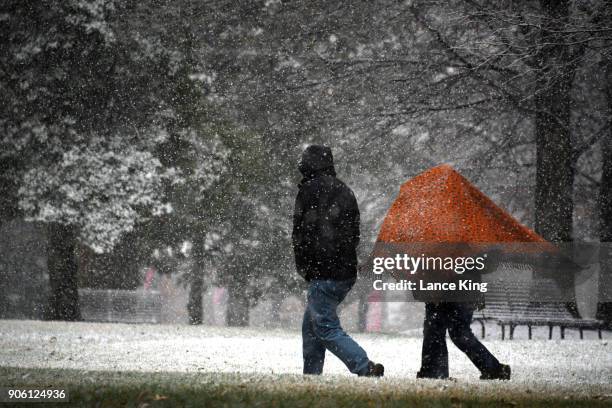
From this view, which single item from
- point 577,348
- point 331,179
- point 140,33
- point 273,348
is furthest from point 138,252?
point 331,179

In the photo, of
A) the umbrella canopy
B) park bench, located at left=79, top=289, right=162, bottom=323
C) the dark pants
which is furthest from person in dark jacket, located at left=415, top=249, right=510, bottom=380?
park bench, located at left=79, top=289, right=162, bottom=323

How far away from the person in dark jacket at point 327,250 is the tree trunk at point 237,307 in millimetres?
22001

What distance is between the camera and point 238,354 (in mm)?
12773

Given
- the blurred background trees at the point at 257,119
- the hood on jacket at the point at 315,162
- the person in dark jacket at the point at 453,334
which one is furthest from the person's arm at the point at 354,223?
the blurred background trees at the point at 257,119

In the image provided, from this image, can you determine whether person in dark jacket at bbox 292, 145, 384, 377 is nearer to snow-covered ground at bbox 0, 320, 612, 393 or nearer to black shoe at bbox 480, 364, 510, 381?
black shoe at bbox 480, 364, 510, 381

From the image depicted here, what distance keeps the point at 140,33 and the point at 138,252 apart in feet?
23.9

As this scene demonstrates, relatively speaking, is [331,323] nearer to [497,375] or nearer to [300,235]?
[300,235]

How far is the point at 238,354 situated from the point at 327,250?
5.53 m

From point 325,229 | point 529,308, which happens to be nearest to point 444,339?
point 325,229

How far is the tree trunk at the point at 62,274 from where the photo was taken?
24.1 metres

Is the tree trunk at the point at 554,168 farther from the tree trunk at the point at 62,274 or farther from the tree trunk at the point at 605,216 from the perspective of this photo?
the tree trunk at the point at 62,274

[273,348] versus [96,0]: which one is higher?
[96,0]

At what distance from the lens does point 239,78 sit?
754 inches

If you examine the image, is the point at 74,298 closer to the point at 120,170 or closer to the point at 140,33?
the point at 120,170
